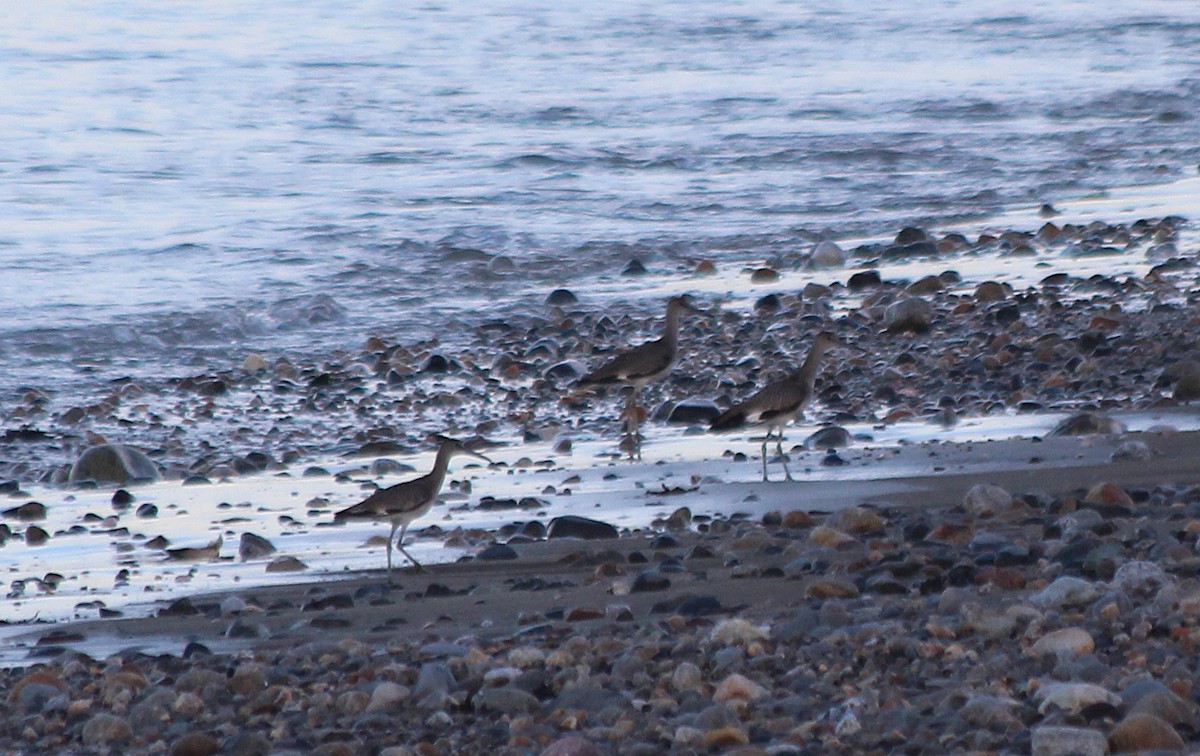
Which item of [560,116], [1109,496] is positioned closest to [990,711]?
[1109,496]

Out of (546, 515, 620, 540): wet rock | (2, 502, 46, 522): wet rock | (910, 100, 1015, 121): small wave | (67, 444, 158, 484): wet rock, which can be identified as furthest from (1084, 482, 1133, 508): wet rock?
(910, 100, 1015, 121): small wave

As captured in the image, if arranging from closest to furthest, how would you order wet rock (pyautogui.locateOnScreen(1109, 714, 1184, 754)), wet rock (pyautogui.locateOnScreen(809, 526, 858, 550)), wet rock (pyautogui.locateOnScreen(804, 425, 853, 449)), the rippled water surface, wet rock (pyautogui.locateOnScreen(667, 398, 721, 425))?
1. wet rock (pyautogui.locateOnScreen(1109, 714, 1184, 754))
2. wet rock (pyautogui.locateOnScreen(809, 526, 858, 550))
3. wet rock (pyautogui.locateOnScreen(804, 425, 853, 449))
4. wet rock (pyautogui.locateOnScreen(667, 398, 721, 425))
5. the rippled water surface

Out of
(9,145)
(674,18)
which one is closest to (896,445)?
(9,145)

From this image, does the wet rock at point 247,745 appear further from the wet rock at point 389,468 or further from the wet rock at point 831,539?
the wet rock at point 389,468

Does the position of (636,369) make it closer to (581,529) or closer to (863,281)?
(581,529)

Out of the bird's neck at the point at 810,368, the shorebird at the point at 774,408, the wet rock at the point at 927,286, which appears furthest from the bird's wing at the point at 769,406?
the wet rock at the point at 927,286

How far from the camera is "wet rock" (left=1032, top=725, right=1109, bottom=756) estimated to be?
3.48m

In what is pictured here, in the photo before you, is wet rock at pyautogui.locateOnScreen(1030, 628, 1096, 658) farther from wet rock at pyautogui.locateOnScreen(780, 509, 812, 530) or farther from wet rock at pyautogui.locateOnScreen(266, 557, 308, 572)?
wet rock at pyautogui.locateOnScreen(266, 557, 308, 572)

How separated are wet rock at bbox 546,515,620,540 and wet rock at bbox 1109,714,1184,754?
3.34 meters

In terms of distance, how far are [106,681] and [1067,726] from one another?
8.74ft

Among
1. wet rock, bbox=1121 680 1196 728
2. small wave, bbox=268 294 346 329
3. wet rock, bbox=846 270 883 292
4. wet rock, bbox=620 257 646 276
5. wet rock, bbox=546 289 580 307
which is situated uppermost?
wet rock, bbox=1121 680 1196 728

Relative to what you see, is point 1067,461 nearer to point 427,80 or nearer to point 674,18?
point 427,80

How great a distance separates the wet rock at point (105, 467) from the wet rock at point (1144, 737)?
253 inches

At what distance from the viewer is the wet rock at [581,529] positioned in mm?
6715
